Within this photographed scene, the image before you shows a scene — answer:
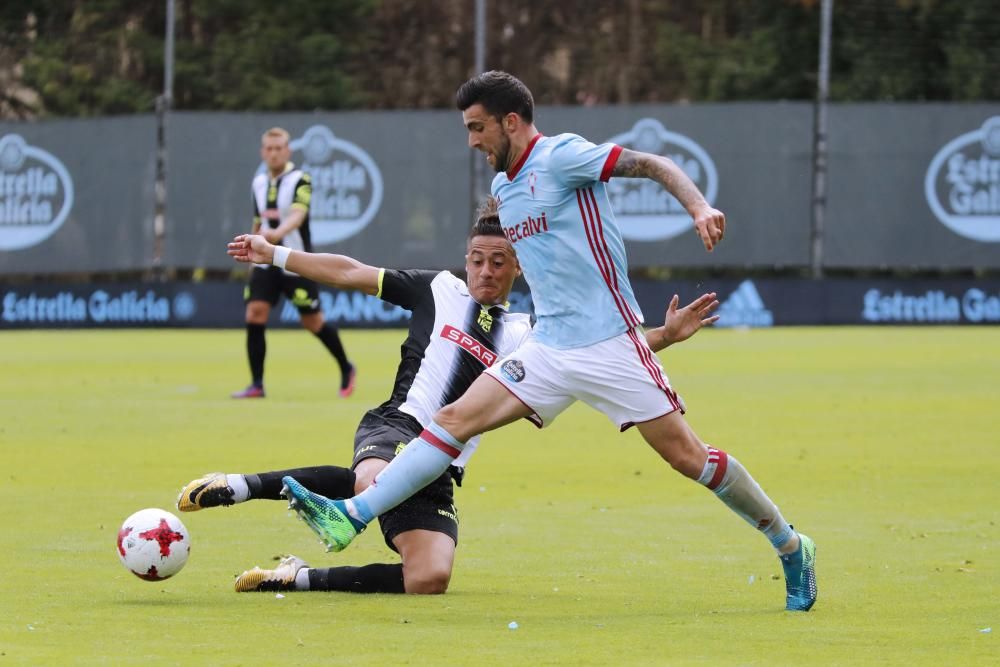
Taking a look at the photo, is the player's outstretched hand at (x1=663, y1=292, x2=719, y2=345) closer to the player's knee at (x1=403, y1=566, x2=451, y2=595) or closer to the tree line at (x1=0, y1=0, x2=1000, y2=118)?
the player's knee at (x1=403, y1=566, x2=451, y2=595)

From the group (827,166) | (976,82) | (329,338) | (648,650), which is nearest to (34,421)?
(329,338)

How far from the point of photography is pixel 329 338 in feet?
→ 54.0

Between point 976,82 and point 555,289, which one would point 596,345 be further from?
point 976,82

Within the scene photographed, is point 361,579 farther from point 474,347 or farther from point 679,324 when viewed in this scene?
point 679,324

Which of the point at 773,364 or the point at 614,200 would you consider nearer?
the point at 773,364

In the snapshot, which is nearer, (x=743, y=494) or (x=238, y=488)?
(x=743, y=494)

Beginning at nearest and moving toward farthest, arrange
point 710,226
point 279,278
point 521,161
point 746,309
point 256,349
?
1. point 710,226
2. point 521,161
3. point 256,349
4. point 279,278
5. point 746,309

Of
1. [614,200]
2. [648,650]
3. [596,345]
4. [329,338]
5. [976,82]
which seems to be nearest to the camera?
[648,650]

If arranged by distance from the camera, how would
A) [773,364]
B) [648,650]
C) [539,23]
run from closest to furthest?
[648,650] → [773,364] → [539,23]

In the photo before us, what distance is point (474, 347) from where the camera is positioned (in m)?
7.86

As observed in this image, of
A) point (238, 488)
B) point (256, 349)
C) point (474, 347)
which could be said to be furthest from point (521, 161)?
point (256, 349)

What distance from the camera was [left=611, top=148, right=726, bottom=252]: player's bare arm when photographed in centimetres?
631

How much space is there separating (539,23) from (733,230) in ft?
27.9

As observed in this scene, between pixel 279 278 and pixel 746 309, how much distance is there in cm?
1207
